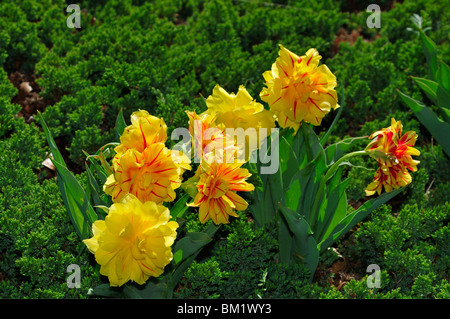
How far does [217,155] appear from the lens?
6.04 ft

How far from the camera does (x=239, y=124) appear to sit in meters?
2.04

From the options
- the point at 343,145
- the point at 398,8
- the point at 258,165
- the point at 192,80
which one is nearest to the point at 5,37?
the point at 192,80

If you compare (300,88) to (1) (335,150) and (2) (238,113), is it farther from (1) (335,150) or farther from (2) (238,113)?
(1) (335,150)

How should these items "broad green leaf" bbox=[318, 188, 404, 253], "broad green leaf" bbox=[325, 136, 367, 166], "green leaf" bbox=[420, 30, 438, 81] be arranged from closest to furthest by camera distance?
"broad green leaf" bbox=[318, 188, 404, 253] < "broad green leaf" bbox=[325, 136, 367, 166] < "green leaf" bbox=[420, 30, 438, 81]

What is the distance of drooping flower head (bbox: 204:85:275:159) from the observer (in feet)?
6.66

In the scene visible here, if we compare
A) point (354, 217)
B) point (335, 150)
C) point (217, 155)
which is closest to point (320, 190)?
point (354, 217)

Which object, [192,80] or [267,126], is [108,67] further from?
[267,126]

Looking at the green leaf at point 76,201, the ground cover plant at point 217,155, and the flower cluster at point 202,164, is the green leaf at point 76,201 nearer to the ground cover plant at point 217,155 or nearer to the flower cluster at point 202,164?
the ground cover plant at point 217,155

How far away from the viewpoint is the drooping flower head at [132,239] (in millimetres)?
1698

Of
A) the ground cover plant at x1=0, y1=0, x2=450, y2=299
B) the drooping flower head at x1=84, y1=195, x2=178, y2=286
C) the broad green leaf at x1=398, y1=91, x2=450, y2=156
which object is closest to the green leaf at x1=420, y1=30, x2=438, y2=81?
the ground cover plant at x1=0, y1=0, x2=450, y2=299

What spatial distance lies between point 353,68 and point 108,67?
156cm

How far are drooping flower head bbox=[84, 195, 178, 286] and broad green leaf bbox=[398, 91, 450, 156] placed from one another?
1.62 m

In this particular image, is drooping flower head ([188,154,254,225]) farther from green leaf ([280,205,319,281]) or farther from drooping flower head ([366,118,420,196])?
drooping flower head ([366,118,420,196])

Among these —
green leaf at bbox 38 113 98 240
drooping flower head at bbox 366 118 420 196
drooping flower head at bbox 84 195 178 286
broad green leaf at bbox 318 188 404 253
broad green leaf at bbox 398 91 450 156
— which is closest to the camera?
drooping flower head at bbox 84 195 178 286
